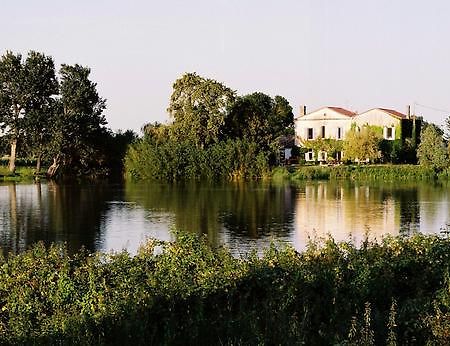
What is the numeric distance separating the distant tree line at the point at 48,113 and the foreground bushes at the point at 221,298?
62.8 metres

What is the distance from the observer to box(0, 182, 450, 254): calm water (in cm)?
2712

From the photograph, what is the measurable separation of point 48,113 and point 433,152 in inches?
1461

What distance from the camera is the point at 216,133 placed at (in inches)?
2891

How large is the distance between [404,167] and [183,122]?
68.8ft

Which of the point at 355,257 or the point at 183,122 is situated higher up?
the point at 183,122

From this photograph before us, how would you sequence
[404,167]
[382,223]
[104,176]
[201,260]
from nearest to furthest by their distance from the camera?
[201,260] → [382,223] → [404,167] → [104,176]

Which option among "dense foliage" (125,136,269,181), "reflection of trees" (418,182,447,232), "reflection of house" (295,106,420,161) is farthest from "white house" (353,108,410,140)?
"reflection of trees" (418,182,447,232)

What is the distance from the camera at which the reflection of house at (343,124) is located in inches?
3219

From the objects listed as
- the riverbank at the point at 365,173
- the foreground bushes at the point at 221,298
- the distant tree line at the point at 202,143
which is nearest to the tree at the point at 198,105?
the distant tree line at the point at 202,143

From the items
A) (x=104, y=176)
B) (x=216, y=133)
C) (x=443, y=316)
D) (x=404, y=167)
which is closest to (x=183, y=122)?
(x=216, y=133)

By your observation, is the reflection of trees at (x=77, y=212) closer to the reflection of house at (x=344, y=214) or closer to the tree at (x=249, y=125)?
the reflection of house at (x=344, y=214)

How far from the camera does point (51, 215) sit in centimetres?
3644

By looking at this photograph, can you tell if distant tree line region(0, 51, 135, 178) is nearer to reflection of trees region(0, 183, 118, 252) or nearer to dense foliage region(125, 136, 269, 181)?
dense foliage region(125, 136, 269, 181)

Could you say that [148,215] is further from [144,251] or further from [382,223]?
[144,251]
